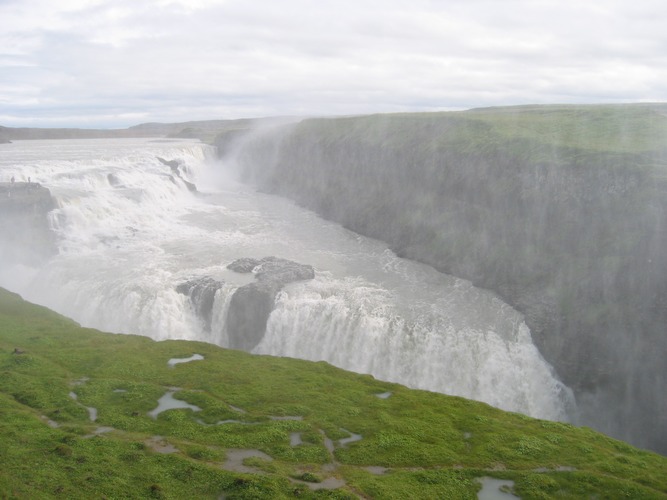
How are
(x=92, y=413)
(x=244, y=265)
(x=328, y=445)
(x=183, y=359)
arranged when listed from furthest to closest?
(x=244, y=265)
(x=183, y=359)
(x=92, y=413)
(x=328, y=445)

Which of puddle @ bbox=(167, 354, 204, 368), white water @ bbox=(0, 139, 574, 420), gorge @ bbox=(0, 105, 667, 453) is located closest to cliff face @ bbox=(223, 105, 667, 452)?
gorge @ bbox=(0, 105, 667, 453)

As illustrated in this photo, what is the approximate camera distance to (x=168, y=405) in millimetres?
25406

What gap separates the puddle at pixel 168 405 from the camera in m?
24.7

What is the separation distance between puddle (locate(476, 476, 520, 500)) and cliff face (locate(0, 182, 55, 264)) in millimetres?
46522

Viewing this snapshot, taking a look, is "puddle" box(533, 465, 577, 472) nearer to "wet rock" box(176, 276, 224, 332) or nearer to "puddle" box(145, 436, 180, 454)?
"puddle" box(145, 436, 180, 454)

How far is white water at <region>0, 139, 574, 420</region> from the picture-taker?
127ft

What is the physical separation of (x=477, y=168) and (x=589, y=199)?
15.3 meters

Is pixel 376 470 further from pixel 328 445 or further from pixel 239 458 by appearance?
pixel 239 458

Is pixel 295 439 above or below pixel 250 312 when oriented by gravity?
below

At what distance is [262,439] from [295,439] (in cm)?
138

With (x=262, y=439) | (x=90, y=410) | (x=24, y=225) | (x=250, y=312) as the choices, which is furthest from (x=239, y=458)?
(x=24, y=225)

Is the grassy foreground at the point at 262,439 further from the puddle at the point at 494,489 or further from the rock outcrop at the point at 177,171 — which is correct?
the rock outcrop at the point at 177,171

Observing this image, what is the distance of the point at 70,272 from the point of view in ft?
162

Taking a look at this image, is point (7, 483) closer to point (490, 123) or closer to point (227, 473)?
point (227, 473)
